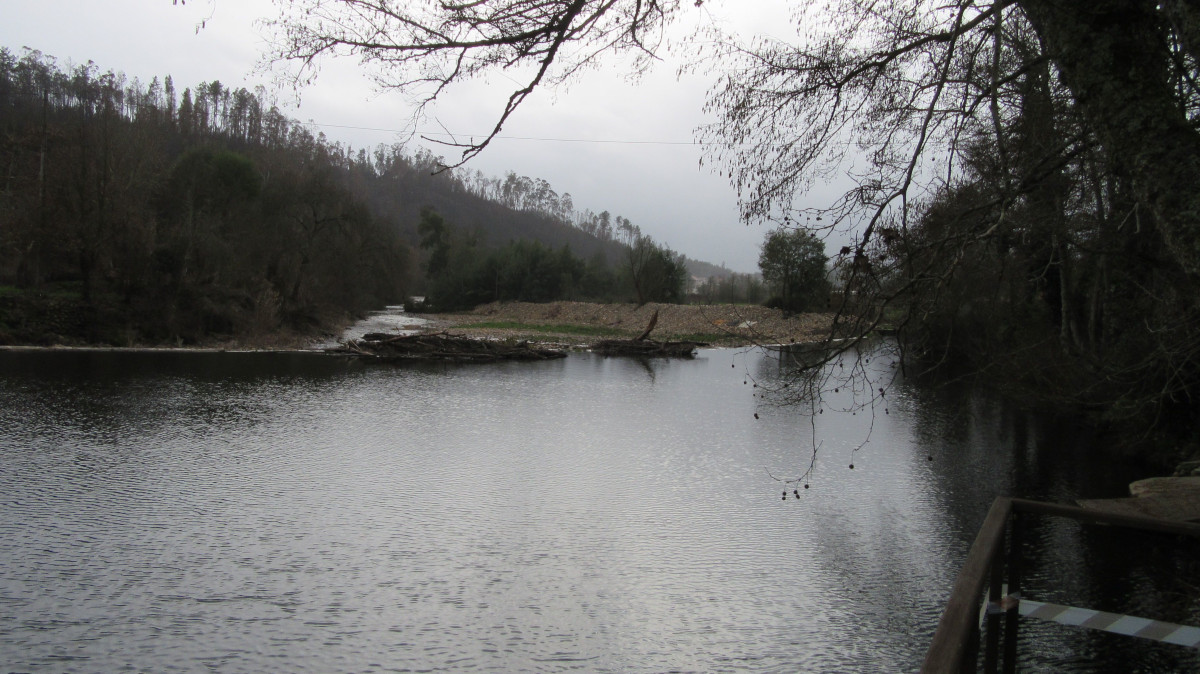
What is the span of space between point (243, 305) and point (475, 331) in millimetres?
7736

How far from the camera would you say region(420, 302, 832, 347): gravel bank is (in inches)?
894

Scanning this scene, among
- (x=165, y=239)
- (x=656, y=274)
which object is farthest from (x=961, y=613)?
(x=656, y=274)

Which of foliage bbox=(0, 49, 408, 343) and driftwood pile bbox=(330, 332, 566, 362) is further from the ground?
foliage bbox=(0, 49, 408, 343)

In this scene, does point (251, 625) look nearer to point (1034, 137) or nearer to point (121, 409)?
point (1034, 137)

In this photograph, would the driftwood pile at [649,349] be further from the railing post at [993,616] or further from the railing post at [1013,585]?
the railing post at [993,616]

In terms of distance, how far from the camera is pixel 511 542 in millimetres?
4902

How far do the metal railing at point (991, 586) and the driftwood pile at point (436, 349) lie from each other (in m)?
14.3

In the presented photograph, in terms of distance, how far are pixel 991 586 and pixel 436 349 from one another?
14898 millimetres

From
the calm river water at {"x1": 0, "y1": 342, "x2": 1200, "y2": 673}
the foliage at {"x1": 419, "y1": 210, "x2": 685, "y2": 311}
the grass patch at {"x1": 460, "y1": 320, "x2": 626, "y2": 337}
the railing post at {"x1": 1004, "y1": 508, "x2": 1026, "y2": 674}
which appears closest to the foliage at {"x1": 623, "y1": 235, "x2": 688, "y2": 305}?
the foliage at {"x1": 419, "y1": 210, "x2": 685, "y2": 311}

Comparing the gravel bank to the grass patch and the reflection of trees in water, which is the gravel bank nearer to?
the grass patch

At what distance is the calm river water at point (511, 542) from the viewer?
3541 millimetres

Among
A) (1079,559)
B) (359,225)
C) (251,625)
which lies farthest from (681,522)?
(359,225)

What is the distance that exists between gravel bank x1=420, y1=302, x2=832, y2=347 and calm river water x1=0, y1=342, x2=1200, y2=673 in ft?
37.1

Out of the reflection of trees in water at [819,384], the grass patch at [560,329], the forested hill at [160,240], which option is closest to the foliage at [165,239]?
the forested hill at [160,240]
